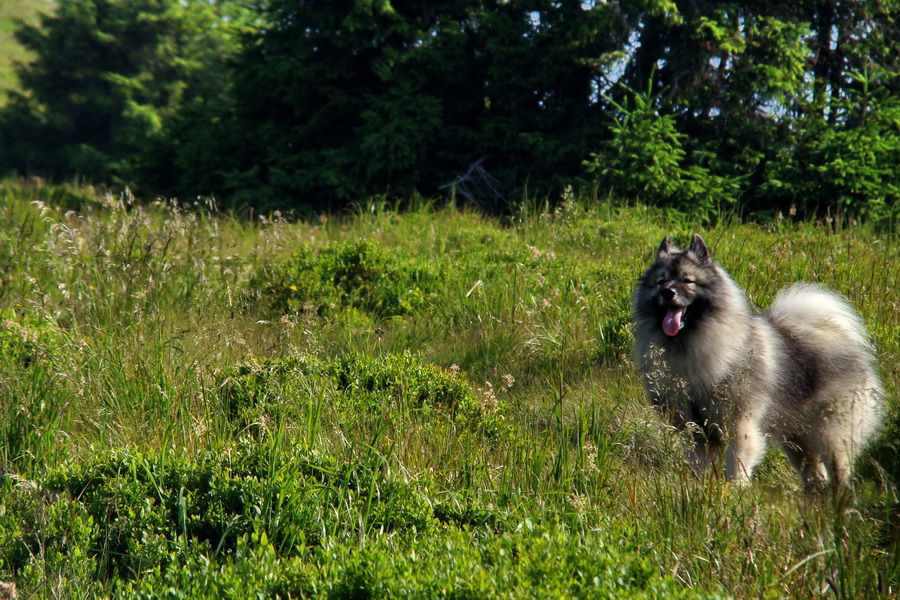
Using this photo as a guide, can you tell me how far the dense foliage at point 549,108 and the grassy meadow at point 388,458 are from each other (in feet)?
11.6

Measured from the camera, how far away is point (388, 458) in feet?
11.8

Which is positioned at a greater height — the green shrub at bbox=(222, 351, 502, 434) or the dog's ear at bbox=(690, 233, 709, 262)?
the dog's ear at bbox=(690, 233, 709, 262)

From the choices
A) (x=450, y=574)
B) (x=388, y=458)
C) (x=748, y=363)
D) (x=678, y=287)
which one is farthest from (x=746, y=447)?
(x=450, y=574)

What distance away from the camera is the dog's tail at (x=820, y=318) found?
4.53m

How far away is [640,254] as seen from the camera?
7.02 metres

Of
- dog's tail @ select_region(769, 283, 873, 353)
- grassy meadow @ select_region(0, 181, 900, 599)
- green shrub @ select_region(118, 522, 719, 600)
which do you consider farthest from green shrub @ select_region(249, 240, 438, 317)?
green shrub @ select_region(118, 522, 719, 600)

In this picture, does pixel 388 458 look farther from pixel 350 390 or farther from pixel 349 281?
pixel 349 281

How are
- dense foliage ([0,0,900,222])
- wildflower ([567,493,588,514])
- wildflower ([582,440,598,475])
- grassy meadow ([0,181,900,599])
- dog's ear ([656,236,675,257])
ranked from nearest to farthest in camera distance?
1. grassy meadow ([0,181,900,599])
2. wildflower ([567,493,588,514])
3. wildflower ([582,440,598,475])
4. dog's ear ([656,236,675,257])
5. dense foliage ([0,0,900,222])

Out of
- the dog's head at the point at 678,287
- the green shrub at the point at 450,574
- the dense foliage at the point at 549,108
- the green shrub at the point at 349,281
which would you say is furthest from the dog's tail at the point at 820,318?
the dense foliage at the point at 549,108

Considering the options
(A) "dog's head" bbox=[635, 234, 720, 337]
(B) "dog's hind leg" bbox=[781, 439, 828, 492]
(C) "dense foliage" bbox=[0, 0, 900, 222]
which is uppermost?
(C) "dense foliage" bbox=[0, 0, 900, 222]

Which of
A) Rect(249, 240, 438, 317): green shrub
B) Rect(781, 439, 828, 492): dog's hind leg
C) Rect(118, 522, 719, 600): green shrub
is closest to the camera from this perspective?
Rect(118, 522, 719, 600): green shrub

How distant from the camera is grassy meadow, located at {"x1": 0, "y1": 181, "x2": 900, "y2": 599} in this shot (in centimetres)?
269

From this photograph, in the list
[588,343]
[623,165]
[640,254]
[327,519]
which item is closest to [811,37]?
[623,165]

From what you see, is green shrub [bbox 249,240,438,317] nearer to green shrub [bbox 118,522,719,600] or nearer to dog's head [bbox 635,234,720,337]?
dog's head [bbox 635,234,720,337]
